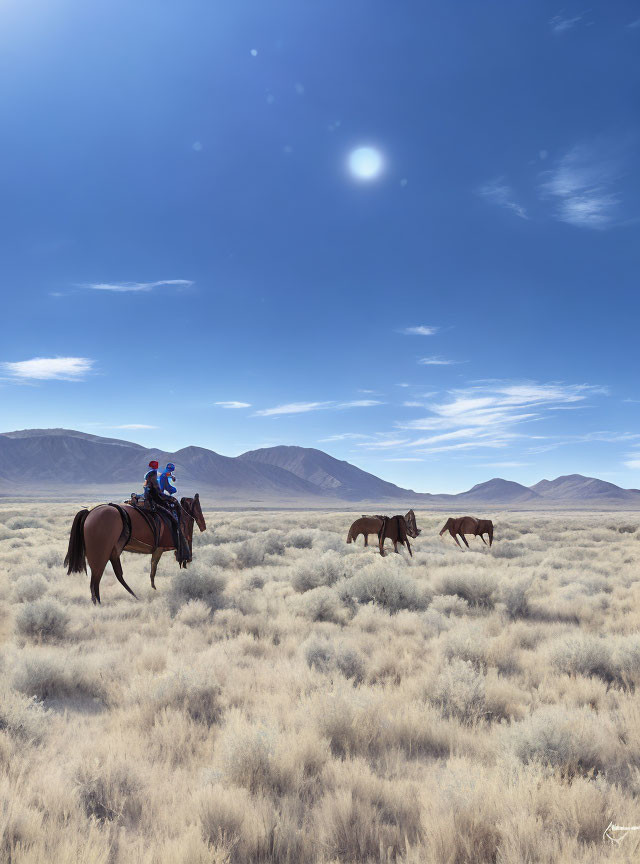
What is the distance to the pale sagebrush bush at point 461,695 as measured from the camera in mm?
5742

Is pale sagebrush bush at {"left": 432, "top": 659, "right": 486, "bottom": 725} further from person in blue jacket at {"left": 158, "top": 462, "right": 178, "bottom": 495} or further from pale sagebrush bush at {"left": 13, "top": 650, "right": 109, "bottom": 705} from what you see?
person in blue jacket at {"left": 158, "top": 462, "right": 178, "bottom": 495}

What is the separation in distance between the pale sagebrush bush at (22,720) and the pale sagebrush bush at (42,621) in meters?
3.70

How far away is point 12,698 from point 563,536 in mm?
35901

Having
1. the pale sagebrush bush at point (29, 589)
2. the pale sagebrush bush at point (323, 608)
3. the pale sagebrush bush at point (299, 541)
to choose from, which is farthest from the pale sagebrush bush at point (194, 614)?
the pale sagebrush bush at point (299, 541)

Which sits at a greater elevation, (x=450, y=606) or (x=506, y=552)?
(x=450, y=606)

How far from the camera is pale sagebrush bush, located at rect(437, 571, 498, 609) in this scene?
11.8 metres

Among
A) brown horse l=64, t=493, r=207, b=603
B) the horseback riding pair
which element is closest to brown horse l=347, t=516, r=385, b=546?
the horseback riding pair

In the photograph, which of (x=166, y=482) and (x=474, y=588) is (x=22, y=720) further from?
(x=474, y=588)

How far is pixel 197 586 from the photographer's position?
11.9m

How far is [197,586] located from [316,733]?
7.59 meters

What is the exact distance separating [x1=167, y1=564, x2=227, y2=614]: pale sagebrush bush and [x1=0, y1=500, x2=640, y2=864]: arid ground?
0.81m

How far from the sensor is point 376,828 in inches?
143

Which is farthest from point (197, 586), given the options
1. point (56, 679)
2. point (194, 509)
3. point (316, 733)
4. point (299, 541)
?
point (299, 541)

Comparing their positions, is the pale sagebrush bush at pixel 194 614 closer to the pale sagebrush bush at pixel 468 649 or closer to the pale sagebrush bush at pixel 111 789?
the pale sagebrush bush at pixel 468 649
